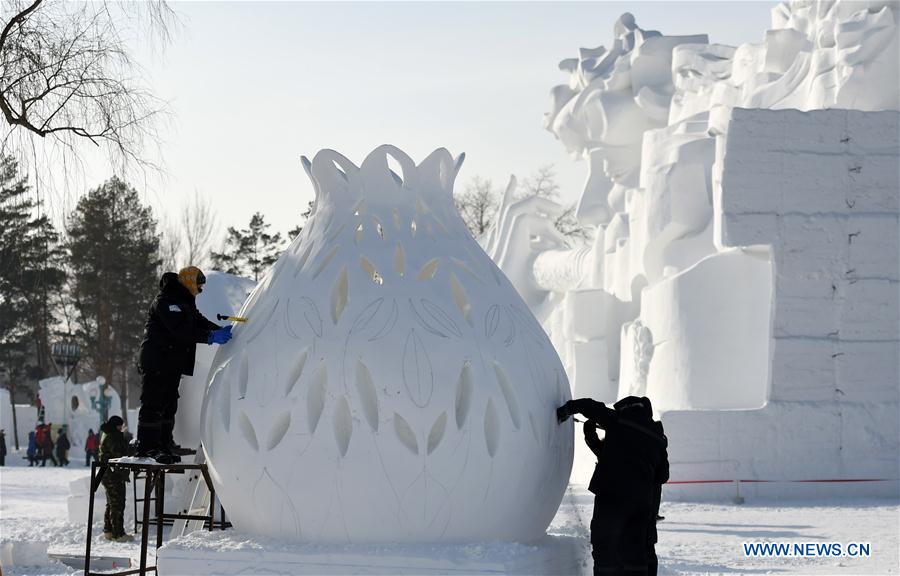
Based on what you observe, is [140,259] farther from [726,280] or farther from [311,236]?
[311,236]

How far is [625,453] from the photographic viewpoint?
20.1 feet

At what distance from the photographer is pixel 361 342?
6.04 metres

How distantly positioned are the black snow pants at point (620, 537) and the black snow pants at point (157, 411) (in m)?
2.33

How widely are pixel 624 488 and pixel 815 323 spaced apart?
1049 cm

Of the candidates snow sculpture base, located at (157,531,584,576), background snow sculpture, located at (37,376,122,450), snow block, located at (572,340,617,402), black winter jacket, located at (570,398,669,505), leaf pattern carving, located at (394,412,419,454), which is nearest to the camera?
snow sculpture base, located at (157,531,584,576)

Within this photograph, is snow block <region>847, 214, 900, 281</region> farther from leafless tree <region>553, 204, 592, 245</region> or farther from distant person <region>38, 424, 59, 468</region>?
leafless tree <region>553, 204, 592, 245</region>

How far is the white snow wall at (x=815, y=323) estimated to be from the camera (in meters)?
15.8

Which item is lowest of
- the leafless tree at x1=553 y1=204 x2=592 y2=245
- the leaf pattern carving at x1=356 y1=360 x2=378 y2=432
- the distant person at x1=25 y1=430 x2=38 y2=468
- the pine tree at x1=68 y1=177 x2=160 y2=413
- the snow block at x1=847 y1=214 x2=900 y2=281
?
the distant person at x1=25 y1=430 x2=38 y2=468

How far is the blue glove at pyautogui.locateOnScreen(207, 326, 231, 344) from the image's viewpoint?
6.44 m

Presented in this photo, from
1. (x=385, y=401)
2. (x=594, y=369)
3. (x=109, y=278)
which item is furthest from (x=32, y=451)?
(x=385, y=401)

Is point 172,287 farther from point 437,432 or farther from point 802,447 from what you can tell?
point 802,447

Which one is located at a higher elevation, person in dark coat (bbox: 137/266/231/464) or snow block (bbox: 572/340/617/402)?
snow block (bbox: 572/340/617/402)

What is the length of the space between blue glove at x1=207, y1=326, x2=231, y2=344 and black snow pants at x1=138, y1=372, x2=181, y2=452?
12.1 inches

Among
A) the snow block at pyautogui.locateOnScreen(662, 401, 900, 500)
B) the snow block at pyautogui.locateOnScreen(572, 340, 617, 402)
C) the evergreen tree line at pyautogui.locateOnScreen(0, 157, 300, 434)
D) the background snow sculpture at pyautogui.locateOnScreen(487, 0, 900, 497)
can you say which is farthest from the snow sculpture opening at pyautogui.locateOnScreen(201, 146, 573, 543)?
the evergreen tree line at pyautogui.locateOnScreen(0, 157, 300, 434)
